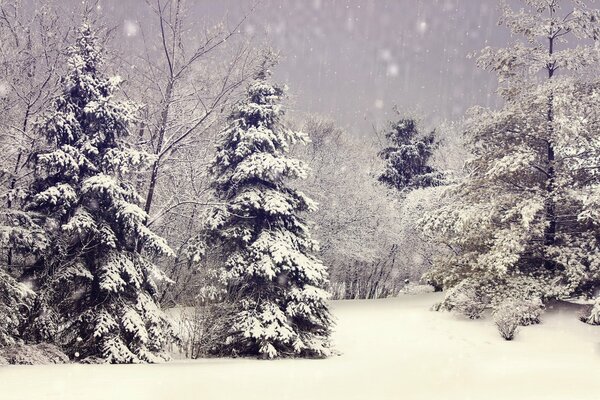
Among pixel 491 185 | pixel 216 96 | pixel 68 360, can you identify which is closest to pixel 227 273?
pixel 68 360

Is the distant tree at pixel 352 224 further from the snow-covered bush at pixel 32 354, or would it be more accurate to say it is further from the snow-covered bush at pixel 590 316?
the snow-covered bush at pixel 32 354

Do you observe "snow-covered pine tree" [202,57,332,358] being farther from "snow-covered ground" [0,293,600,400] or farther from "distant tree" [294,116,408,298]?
"distant tree" [294,116,408,298]

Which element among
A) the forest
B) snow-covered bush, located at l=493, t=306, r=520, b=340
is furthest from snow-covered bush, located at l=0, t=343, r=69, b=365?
snow-covered bush, located at l=493, t=306, r=520, b=340

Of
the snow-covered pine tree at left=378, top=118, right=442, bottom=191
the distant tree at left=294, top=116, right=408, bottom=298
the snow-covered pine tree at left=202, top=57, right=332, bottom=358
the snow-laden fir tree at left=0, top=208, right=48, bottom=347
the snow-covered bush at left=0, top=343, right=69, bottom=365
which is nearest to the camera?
the snow-laden fir tree at left=0, top=208, right=48, bottom=347

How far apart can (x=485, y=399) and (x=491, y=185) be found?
11684mm

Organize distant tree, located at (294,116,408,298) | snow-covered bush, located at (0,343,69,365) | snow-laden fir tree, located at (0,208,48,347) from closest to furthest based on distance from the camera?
snow-laden fir tree, located at (0,208,48,347)
snow-covered bush, located at (0,343,69,365)
distant tree, located at (294,116,408,298)

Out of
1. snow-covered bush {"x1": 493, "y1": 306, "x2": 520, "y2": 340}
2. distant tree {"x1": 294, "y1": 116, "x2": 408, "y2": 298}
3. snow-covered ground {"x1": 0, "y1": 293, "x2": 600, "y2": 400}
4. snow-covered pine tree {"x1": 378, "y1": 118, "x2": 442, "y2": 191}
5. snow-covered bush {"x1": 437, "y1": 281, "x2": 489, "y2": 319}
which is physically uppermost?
snow-covered pine tree {"x1": 378, "y1": 118, "x2": 442, "y2": 191}

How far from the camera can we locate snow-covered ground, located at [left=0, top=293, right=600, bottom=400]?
27.9 feet

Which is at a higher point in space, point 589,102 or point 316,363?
point 589,102

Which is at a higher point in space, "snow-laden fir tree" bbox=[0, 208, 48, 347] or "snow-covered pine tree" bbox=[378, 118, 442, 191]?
"snow-covered pine tree" bbox=[378, 118, 442, 191]

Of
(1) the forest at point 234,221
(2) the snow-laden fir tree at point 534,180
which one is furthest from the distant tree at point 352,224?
(2) the snow-laden fir tree at point 534,180

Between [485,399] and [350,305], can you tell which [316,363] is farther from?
[350,305]

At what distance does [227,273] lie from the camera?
1411 centimetres

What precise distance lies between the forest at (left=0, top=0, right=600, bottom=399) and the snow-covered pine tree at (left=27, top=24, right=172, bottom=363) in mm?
47
